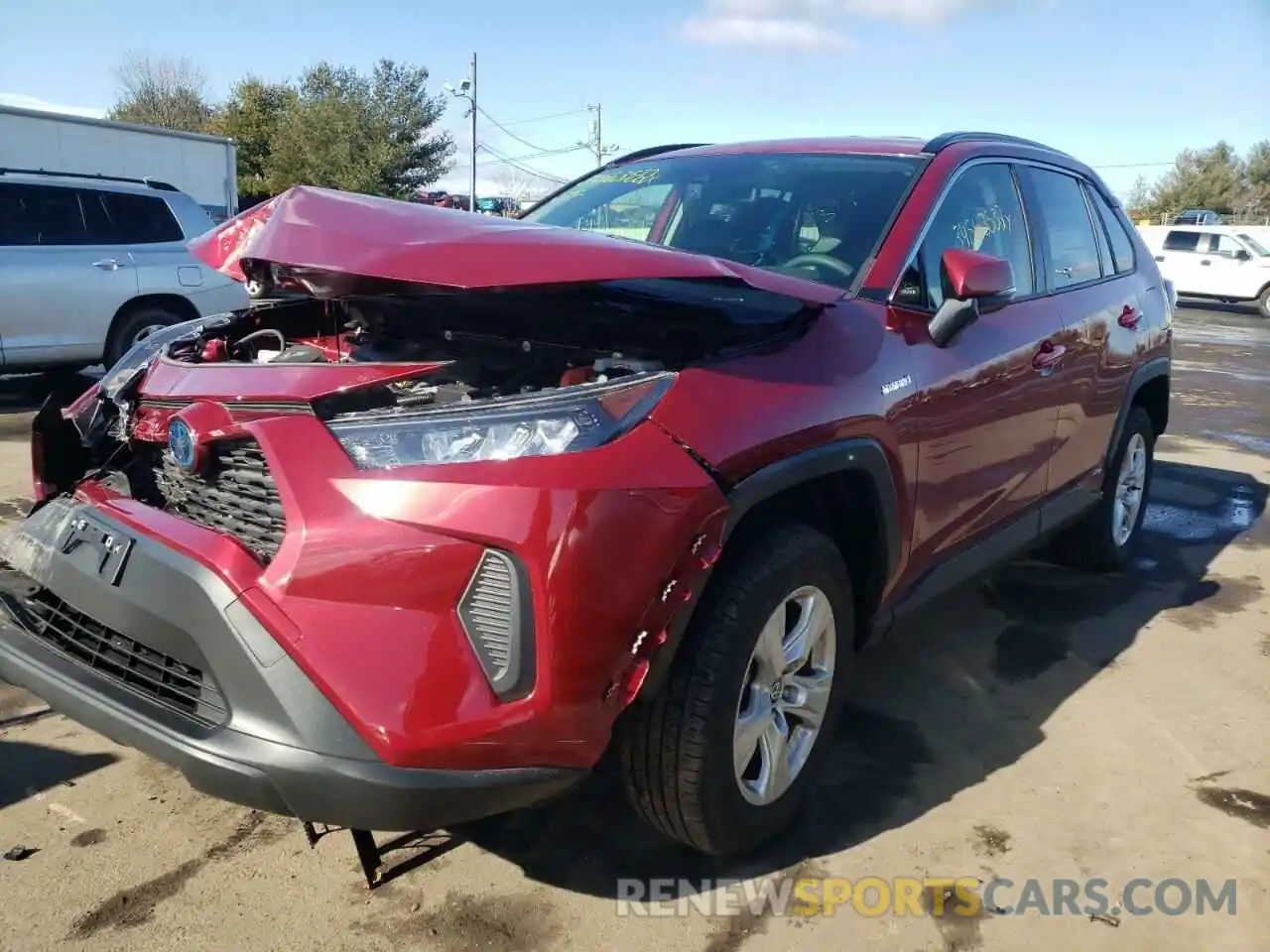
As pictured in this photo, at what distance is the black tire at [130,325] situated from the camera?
342 inches

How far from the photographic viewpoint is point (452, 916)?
A: 236 cm

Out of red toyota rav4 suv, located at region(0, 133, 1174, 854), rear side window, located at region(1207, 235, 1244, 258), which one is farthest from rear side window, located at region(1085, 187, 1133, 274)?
rear side window, located at region(1207, 235, 1244, 258)

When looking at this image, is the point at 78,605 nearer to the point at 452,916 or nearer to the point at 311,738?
the point at 311,738

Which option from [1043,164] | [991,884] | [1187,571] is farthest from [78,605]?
[1187,571]

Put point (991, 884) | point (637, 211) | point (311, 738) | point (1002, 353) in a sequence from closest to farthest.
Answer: point (311, 738) < point (991, 884) < point (1002, 353) < point (637, 211)

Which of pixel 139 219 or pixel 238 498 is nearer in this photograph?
pixel 238 498

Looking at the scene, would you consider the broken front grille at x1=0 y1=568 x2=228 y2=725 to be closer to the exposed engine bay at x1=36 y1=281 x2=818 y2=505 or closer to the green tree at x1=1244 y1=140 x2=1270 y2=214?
A: the exposed engine bay at x1=36 y1=281 x2=818 y2=505

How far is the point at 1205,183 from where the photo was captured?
2138 inches

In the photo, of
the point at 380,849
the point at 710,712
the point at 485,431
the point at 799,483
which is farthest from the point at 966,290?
the point at 380,849

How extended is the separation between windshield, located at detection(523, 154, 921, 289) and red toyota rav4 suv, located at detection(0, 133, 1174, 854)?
0.02m

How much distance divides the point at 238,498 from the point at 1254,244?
81.9 feet

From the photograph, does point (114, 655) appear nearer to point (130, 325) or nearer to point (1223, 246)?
point (130, 325)

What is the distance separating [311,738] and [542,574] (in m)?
0.51

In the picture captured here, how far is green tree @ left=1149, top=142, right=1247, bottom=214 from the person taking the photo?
5391 centimetres
